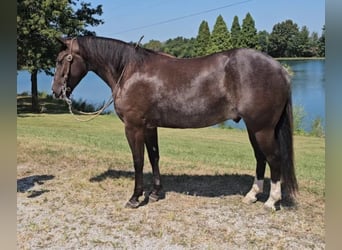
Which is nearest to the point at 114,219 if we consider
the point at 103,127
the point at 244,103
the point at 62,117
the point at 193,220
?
the point at 193,220

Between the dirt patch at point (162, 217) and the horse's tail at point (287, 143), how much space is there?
355 mm

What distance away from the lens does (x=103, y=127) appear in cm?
1268

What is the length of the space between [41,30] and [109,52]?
38.3 ft

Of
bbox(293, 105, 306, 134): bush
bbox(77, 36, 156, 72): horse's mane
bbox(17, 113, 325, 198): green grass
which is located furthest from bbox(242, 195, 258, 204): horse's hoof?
bbox(293, 105, 306, 134): bush

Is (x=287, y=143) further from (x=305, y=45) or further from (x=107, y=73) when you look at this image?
(x=107, y=73)

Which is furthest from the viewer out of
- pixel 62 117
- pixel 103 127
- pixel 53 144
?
pixel 62 117

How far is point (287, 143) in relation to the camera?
3834mm

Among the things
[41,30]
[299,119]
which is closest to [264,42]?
[299,119]

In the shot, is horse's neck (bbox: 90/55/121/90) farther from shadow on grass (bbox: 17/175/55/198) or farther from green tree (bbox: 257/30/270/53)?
green tree (bbox: 257/30/270/53)

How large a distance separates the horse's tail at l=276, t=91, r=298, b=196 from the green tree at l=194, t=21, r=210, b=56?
→ 18.9 meters

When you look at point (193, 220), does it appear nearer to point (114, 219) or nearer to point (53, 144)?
point (114, 219)

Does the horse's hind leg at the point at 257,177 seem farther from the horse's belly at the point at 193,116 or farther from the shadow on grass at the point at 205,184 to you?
the horse's belly at the point at 193,116

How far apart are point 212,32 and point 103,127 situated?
42.2ft

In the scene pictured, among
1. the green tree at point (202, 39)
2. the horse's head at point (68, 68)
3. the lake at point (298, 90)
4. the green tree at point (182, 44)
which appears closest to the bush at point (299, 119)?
the lake at point (298, 90)
